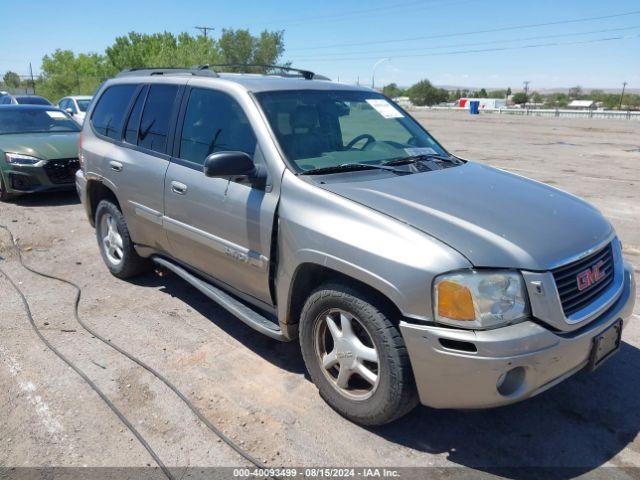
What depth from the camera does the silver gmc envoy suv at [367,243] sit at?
2469mm

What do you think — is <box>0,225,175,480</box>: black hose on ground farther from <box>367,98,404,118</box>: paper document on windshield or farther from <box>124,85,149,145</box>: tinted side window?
<box>367,98,404,118</box>: paper document on windshield

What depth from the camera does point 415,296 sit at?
2.48m

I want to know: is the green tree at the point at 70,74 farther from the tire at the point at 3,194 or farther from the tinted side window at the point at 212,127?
the tinted side window at the point at 212,127

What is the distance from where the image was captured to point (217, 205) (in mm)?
3578

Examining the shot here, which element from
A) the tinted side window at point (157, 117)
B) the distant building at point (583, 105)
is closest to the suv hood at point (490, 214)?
the tinted side window at point (157, 117)

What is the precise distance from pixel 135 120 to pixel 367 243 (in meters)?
2.92

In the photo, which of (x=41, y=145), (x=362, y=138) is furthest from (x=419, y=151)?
(x=41, y=145)

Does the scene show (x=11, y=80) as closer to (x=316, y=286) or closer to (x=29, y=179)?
(x=29, y=179)

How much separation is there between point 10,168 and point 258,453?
7.50 meters

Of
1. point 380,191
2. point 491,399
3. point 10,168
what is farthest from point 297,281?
point 10,168

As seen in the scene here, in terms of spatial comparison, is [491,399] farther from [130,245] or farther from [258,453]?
[130,245]

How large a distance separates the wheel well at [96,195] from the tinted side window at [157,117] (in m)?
0.92

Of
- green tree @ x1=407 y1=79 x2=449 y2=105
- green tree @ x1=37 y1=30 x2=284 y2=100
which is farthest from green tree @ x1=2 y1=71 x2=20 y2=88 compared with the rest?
green tree @ x1=407 y1=79 x2=449 y2=105

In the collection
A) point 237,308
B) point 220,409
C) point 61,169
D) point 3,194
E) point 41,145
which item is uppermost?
point 41,145
